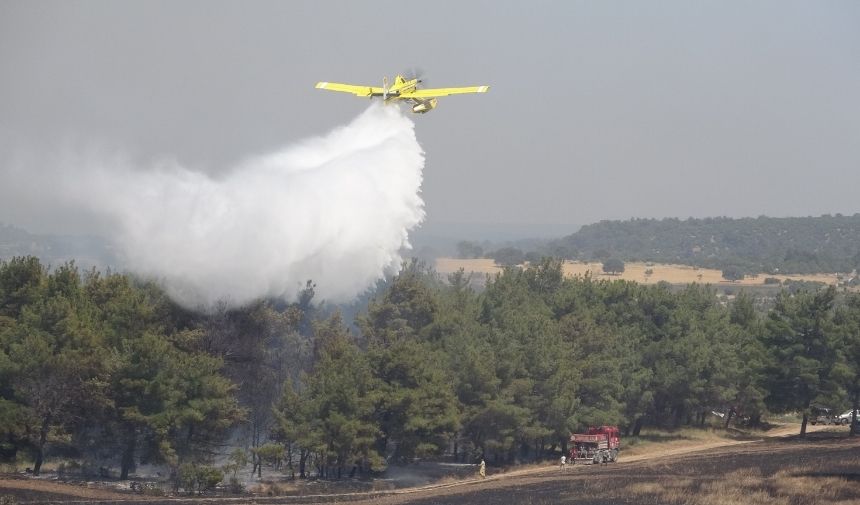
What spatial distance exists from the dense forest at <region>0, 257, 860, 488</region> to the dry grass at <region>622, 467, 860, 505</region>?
17.9 m

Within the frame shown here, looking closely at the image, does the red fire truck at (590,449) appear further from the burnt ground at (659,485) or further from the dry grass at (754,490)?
the dry grass at (754,490)

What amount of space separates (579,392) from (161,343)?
35.5 metres

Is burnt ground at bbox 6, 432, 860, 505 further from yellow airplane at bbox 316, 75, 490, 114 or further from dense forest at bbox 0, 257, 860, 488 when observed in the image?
yellow airplane at bbox 316, 75, 490, 114

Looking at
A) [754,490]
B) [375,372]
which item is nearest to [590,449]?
[375,372]

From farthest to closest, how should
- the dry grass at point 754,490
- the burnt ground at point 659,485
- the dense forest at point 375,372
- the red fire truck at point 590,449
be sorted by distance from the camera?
the red fire truck at point 590,449, the dense forest at point 375,372, the burnt ground at point 659,485, the dry grass at point 754,490

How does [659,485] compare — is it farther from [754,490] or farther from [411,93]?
[411,93]

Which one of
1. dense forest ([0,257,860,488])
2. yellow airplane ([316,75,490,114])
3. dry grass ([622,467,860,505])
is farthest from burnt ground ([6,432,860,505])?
yellow airplane ([316,75,490,114])

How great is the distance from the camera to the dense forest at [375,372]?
66.0 meters

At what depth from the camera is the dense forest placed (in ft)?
217

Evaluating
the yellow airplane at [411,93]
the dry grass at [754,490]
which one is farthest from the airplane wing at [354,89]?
the dry grass at [754,490]

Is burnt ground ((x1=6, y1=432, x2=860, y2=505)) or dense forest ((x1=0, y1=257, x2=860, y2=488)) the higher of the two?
dense forest ((x1=0, y1=257, x2=860, y2=488))

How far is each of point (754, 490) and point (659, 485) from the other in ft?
18.1

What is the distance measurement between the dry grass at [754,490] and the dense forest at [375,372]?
58.8ft

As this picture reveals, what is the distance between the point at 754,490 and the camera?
5634 cm
